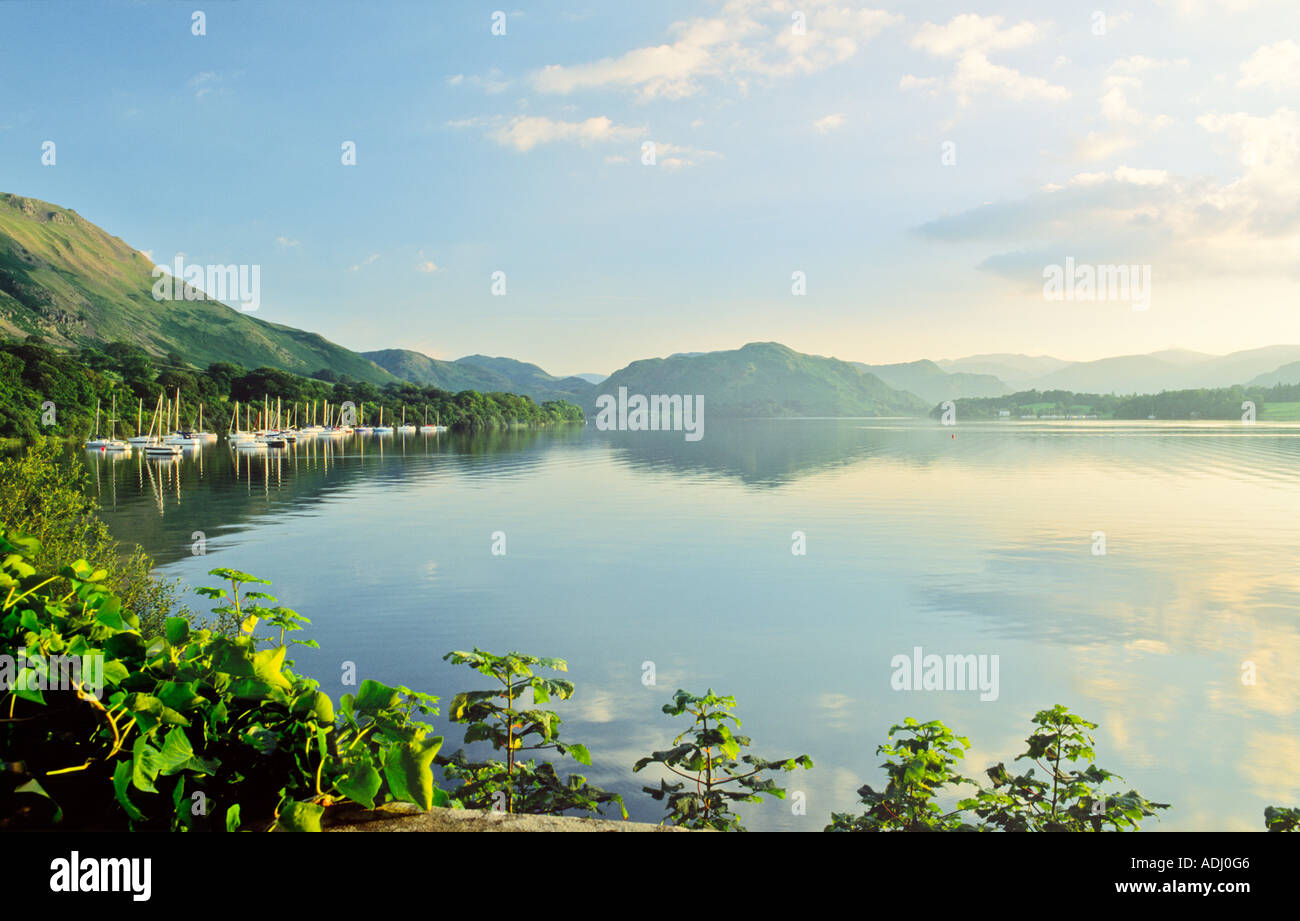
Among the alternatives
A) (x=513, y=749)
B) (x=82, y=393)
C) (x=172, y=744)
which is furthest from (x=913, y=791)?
(x=82, y=393)

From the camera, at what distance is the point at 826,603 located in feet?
77.2

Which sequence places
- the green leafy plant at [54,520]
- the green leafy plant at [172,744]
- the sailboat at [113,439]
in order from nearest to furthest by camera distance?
1. the green leafy plant at [172,744]
2. the green leafy plant at [54,520]
3. the sailboat at [113,439]

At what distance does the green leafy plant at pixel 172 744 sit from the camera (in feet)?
8.64

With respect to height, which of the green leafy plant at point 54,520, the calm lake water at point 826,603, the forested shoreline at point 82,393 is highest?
the forested shoreline at point 82,393

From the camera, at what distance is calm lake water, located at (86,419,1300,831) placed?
13594 millimetres

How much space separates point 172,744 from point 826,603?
2231cm

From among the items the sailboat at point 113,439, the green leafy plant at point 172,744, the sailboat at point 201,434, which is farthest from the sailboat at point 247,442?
the green leafy plant at point 172,744

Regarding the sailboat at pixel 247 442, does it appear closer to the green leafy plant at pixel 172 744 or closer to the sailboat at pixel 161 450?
the sailboat at pixel 161 450

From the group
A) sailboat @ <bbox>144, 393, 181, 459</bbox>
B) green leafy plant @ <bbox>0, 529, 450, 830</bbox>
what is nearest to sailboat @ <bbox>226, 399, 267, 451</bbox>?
sailboat @ <bbox>144, 393, 181, 459</bbox>

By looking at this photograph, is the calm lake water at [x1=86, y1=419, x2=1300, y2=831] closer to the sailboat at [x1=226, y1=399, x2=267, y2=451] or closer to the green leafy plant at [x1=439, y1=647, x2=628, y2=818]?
the green leafy plant at [x1=439, y1=647, x2=628, y2=818]

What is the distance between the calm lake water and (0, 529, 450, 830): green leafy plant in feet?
29.2

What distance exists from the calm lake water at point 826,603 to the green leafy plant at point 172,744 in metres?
8.89
